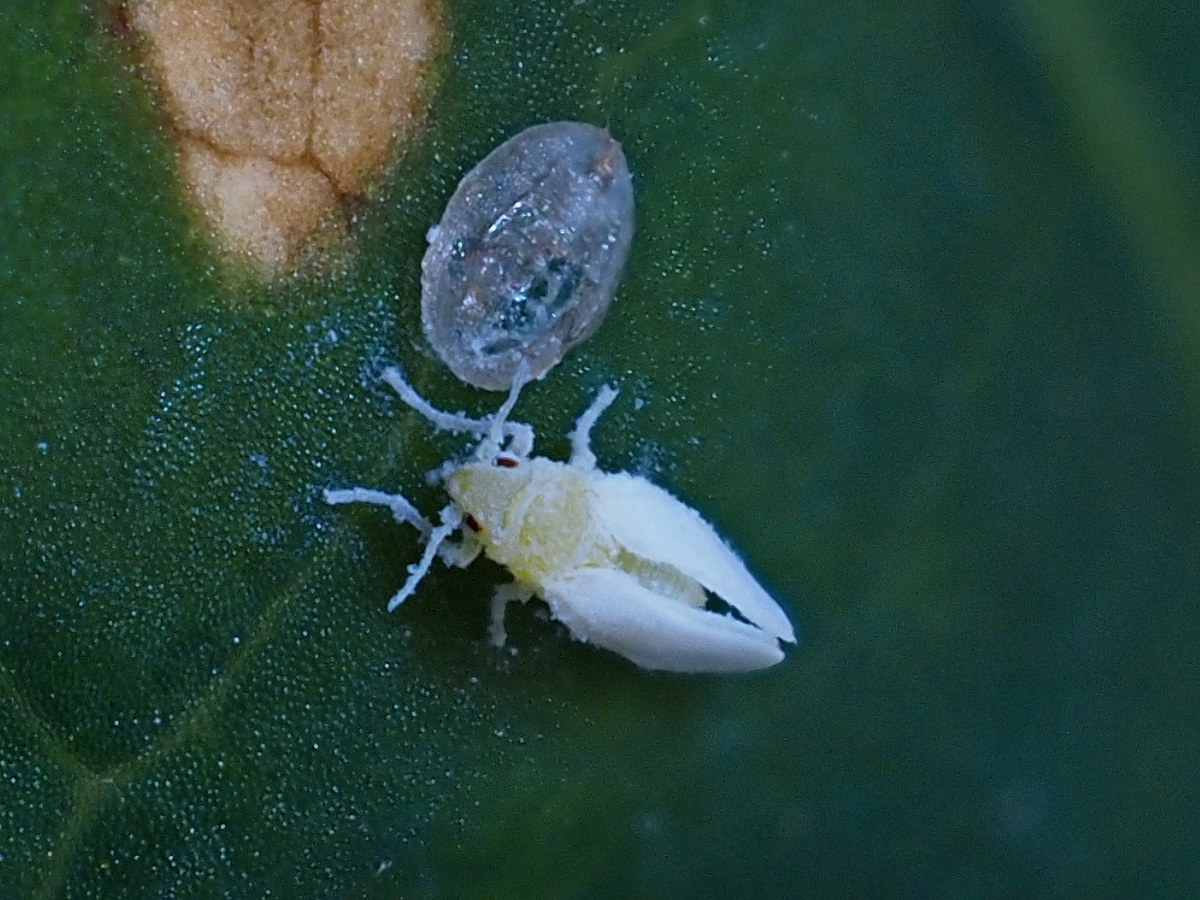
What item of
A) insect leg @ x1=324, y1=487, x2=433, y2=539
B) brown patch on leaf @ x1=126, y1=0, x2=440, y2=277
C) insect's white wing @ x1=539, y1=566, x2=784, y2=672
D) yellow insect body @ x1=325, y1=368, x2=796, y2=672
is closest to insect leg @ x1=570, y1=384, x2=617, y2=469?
yellow insect body @ x1=325, y1=368, x2=796, y2=672

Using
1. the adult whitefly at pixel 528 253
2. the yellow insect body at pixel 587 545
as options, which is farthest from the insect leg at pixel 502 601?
the adult whitefly at pixel 528 253

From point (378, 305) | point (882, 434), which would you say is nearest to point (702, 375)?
point (882, 434)

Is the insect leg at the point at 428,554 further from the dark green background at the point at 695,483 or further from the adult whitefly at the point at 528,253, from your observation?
the adult whitefly at the point at 528,253

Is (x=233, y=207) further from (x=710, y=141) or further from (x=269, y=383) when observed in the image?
(x=710, y=141)

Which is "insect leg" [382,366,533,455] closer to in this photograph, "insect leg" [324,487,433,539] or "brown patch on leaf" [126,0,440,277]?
"insect leg" [324,487,433,539]

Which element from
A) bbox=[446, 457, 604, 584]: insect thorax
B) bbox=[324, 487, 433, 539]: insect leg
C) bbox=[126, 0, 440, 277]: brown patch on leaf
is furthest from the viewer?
bbox=[446, 457, 604, 584]: insect thorax

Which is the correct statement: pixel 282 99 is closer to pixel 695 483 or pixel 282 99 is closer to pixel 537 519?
pixel 537 519
